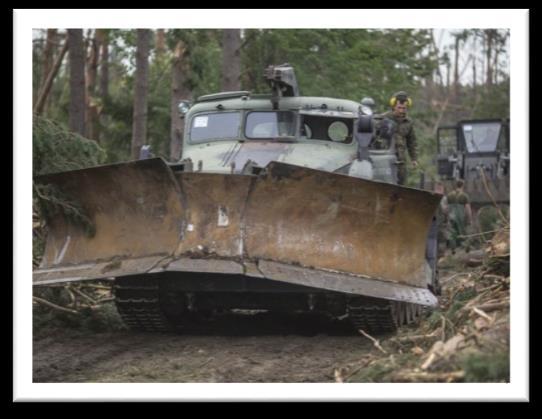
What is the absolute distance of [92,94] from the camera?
86.8 ft

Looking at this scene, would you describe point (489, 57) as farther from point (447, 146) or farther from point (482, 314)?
point (482, 314)

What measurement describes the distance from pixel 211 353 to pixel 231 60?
1166 centimetres

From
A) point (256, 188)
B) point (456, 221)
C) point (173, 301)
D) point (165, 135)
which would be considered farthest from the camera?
point (165, 135)

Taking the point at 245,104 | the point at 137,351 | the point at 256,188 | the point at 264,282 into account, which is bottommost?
the point at 137,351

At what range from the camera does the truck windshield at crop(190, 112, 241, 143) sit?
11172 mm

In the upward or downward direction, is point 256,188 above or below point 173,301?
above

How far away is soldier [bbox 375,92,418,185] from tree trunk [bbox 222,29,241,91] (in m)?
8.45

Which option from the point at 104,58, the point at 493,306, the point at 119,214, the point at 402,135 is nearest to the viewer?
the point at 493,306

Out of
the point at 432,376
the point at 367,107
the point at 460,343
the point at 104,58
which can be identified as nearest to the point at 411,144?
the point at 367,107

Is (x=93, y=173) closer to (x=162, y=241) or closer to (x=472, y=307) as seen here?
(x=162, y=241)

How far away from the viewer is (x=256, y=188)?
888 centimetres

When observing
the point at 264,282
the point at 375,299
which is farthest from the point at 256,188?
the point at 375,299

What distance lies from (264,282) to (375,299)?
93 cm

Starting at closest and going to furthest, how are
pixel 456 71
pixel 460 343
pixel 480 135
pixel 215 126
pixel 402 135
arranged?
pixel 460 343, pixel 215 126, pixel 402 135, pixel 480 135, pixel 456 71
